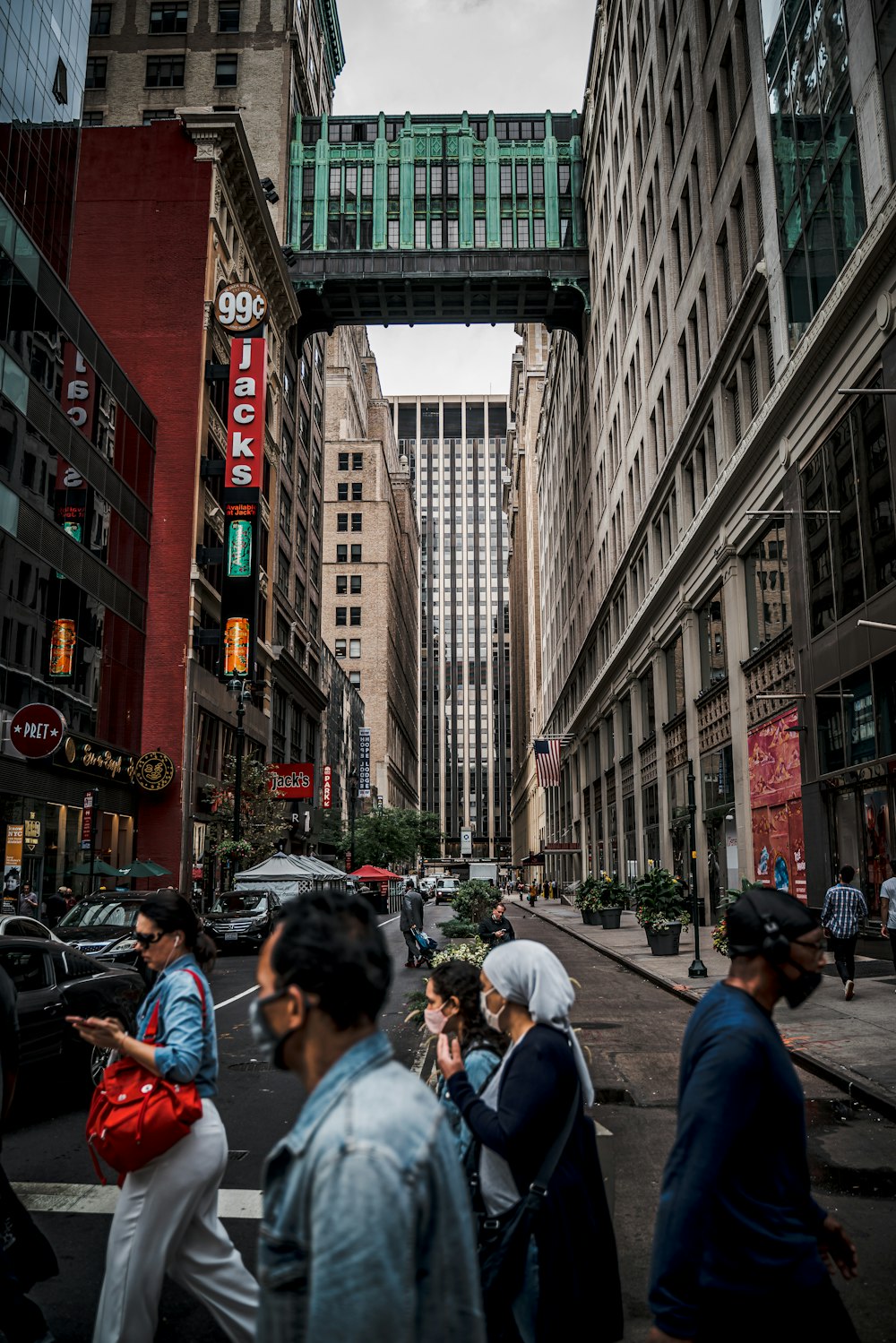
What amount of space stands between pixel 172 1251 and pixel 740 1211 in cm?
243

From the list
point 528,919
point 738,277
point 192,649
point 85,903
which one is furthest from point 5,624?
point 528,919

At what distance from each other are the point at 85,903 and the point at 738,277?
79.6ft

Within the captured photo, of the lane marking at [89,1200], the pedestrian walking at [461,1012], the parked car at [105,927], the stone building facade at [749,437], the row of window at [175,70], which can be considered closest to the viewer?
the pedestrian walking at [461,1012]

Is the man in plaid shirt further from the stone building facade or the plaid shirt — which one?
the stone building facade

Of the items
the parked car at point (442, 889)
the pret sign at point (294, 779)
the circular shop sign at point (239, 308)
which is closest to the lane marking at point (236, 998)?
the pret sign at point (294, 779)

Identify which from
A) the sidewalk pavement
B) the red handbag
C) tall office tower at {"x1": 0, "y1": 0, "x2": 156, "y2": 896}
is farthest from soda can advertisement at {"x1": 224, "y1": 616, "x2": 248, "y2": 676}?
the red handbag

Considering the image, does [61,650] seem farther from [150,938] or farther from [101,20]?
[101,20]

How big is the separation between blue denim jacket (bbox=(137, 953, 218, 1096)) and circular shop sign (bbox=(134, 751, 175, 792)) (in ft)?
112

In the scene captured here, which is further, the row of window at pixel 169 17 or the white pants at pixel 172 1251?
the row of window at pixel 169 17

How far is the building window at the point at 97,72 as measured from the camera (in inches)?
2462

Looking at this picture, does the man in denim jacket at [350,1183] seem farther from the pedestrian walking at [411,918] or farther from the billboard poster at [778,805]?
the billboard poster at [778,805]

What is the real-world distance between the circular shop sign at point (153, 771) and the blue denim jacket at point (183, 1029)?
34.0 meters

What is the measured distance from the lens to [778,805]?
25.5 metres

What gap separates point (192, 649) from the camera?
131 ft
